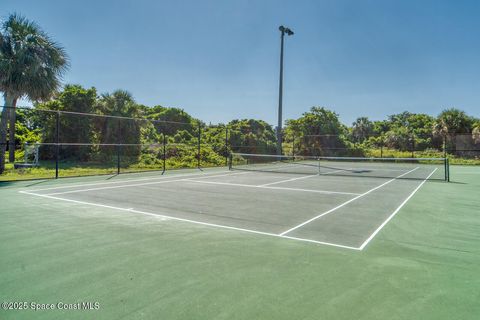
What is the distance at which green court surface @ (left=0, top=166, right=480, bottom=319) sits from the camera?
2270 mm

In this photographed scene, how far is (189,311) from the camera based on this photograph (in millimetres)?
2180

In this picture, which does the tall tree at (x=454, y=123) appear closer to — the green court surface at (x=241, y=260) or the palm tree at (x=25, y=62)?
the green court surface at (x=241, y=260)

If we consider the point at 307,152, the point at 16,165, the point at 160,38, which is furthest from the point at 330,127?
the point at 16,165

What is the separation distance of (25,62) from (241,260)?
55.7 ft

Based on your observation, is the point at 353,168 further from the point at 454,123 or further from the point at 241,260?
the point at 454,123

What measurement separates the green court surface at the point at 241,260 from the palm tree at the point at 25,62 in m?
11.4

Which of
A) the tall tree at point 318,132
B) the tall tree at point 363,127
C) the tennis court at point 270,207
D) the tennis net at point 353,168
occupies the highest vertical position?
the tall tree at point 363,127

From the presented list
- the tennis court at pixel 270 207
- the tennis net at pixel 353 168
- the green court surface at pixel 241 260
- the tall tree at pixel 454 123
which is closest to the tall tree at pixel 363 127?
the tall tree at pixel 454 123

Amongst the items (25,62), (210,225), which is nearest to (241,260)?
(210,225)

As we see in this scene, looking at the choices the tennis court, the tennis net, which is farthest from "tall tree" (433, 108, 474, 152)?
the tennis court

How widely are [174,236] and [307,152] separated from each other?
26.8 m

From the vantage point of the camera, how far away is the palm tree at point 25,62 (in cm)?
1460

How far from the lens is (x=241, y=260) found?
3.24 m

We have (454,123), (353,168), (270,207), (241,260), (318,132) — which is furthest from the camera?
(318,132)
